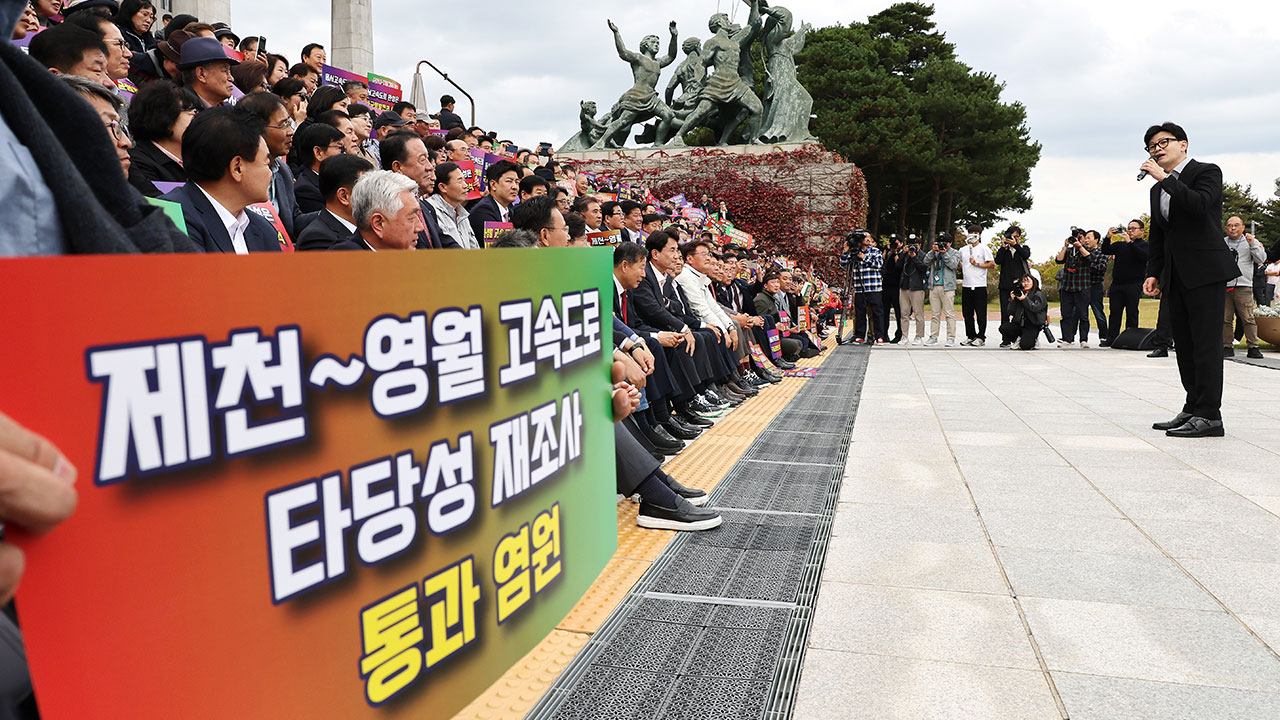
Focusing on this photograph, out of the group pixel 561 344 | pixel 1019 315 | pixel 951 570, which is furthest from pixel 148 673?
pixel 1019 315

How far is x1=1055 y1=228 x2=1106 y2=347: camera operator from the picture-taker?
1191 centimetres

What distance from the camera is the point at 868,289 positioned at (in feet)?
44.6

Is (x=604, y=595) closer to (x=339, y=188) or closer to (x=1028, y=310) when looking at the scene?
(x=339, y=188)

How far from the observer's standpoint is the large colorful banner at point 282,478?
93 centimetres

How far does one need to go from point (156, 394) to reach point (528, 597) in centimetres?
103

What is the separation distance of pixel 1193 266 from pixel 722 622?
4.57 m

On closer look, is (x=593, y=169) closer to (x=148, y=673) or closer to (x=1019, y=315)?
(x=1019, y=315)

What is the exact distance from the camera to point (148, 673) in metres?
1.01

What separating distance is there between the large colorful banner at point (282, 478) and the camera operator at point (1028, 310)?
11848 mm

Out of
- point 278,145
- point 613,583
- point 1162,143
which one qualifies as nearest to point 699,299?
point 1162,143

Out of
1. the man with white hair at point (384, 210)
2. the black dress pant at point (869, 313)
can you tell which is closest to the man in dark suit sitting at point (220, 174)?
the man with white hair at point (384, 210)

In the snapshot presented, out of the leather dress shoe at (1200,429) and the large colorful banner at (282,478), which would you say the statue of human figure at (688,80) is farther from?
the large colorful banner at (282,478)

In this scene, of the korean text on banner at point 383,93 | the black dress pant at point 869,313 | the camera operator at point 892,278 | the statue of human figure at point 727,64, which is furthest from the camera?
the statue of human figure at point 727,64

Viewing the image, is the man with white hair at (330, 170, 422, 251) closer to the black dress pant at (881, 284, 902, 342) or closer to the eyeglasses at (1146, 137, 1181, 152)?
the eyeglasses at (1146, 137, 1181, 152)
